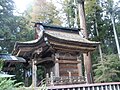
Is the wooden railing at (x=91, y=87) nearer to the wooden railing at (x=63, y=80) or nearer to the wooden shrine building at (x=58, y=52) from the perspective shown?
the wooden railing at (x=63, y=80)

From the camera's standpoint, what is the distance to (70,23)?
23906 millimetres

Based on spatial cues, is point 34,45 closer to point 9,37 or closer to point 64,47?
point 64,47

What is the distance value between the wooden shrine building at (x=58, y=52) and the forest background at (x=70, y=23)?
6772 mm

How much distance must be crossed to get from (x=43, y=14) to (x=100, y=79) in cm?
1024

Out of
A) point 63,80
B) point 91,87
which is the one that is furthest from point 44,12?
point 91,87

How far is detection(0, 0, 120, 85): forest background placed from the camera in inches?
653

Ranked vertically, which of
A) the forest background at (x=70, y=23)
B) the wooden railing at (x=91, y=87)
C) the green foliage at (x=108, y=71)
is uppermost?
the forest background at (x=70, y=23)

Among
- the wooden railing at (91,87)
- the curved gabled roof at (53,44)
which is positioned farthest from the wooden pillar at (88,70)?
the wooden railing at (91,87)

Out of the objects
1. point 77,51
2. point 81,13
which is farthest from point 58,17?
point 77,51

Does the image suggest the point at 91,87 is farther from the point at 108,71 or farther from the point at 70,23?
the point at 70,23

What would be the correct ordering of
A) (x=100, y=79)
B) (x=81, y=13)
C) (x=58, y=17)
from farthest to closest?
(x=58, y=17) < (x=100, y=79) < (x=81, y=13)

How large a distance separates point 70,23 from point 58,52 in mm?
15483

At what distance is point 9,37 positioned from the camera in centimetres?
1688

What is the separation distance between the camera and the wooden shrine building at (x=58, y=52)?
323 inches
